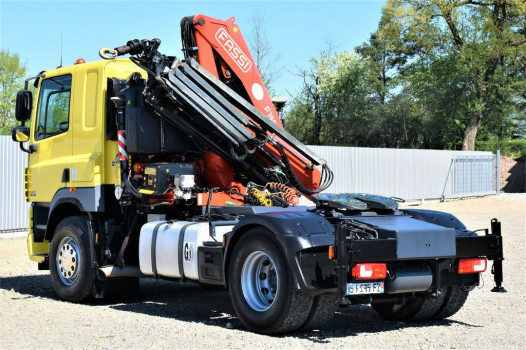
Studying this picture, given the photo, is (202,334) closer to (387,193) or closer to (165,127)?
A: (165,127)

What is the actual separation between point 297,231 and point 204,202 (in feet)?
8.22

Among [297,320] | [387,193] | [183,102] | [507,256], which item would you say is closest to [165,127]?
[183,102]

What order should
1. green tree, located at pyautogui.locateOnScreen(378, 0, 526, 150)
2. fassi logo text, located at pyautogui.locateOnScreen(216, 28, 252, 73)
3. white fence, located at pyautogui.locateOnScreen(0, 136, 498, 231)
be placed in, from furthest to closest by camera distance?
green tree, located at pyautogui.locateOnScreen(378, 0, 526, 150), white fence, located at pyautogui.locateOnScreen(0, 136, 498, 231), fassi logo text, located at pyautogui.locateOnScreen(216, 28, 252, 73)

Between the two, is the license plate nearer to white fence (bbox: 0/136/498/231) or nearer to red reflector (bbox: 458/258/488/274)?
red reflector (bbox: 458/258/488/274)

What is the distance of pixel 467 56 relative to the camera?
46031 mm

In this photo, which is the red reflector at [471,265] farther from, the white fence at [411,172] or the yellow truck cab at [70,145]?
the white fence at [411,172]

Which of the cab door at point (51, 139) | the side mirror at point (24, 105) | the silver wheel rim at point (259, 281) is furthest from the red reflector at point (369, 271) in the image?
the side mirror at point (24, 105)

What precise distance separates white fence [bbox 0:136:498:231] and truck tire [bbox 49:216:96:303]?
58.9 ft

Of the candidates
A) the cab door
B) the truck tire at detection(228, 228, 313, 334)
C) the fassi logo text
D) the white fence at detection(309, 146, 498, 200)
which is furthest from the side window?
the white fence at detection(309, 146, 498, 200)

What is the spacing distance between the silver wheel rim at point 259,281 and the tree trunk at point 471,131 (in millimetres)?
40600

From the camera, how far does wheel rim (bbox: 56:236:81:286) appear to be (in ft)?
33.2

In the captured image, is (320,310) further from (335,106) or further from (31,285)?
(335,106)

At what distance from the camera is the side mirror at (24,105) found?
10.5 m

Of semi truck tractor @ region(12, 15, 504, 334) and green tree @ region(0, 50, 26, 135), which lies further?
green tree @ region(0, 50, 26, 135)
